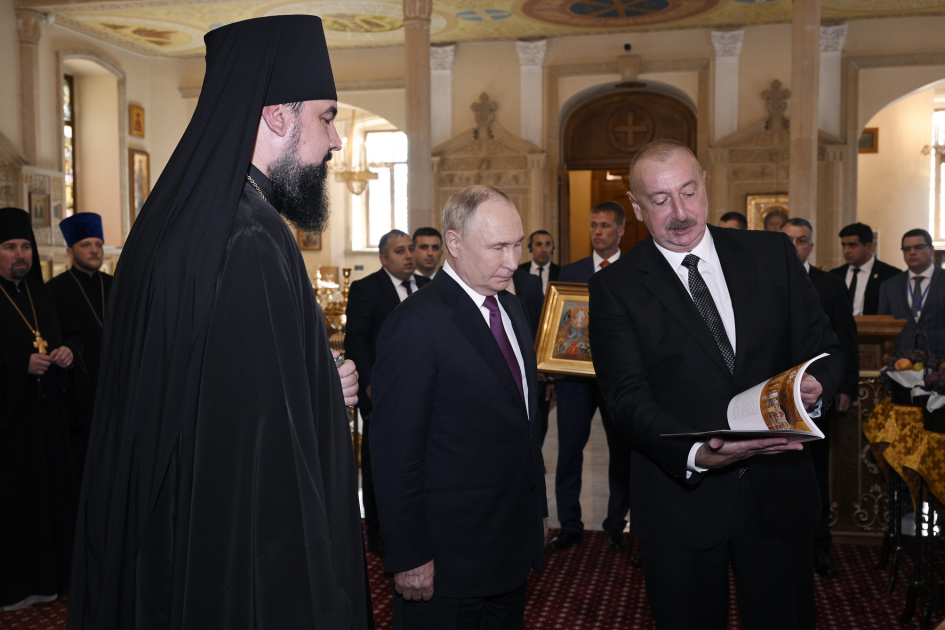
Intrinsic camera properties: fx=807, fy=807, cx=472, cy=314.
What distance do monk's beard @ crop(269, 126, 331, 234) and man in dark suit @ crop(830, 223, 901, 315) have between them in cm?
716

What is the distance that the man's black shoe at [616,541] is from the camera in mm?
5422

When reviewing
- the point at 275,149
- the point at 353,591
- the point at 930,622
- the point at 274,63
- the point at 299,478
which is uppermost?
the point at 274,63

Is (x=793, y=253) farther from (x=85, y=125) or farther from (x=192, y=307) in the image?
(x=85, y=125)

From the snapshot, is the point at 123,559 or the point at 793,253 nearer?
the point at 123,559

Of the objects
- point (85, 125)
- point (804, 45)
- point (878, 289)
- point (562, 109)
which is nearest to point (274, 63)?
point (878, 289)

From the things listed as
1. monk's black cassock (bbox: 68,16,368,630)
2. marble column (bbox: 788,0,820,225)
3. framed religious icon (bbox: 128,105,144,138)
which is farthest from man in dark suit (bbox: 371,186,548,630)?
framed religious icon (bbox: 128,105,144,138)

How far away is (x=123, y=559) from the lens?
5.26ft

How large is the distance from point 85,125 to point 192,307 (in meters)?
16.6

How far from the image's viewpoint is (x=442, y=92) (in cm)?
1561

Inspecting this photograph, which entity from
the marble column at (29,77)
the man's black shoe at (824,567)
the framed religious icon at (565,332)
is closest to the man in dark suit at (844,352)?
the man's black shoe at (824,567)

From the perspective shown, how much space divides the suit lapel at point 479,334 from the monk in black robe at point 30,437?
A: 326 cm

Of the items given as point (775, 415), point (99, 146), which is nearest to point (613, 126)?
point (99, 146)

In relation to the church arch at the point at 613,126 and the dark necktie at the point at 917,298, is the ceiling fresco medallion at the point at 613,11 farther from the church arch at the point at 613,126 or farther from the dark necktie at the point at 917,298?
the dark necktie at the point at 917,298

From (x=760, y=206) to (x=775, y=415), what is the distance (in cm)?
1335
